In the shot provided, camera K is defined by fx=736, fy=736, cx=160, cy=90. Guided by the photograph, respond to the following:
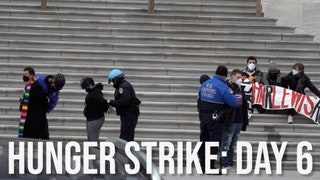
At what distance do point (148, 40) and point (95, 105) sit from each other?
5.36 meters

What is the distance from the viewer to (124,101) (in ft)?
33.0

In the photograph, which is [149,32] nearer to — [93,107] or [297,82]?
[297,82]

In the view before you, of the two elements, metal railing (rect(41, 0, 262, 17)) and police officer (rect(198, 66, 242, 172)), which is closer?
police officer (rect(198, 66, 242, 172))

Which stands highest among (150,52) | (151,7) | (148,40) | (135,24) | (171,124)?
(151,7)

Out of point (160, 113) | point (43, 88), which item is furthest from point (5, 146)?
point (160, 113)

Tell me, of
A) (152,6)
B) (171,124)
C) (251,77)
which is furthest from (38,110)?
(152,6)

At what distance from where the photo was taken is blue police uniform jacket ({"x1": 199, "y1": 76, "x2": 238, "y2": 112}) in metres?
9.89

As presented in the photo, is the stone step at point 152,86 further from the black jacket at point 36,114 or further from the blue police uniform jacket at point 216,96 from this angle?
the black jacket at point 36,114

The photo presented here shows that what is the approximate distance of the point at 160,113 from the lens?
12742 mm

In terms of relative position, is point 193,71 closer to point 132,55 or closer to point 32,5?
point 132,55

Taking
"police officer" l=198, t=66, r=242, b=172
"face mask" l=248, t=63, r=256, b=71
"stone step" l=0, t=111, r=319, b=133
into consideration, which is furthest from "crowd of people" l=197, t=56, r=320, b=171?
"face mask" l=248, t=63, r=256, b=71

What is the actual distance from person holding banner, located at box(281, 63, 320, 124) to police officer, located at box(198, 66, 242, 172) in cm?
306

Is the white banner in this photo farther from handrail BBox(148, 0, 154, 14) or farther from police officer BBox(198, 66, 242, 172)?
handrail BBox(148, 0, 154, 14)

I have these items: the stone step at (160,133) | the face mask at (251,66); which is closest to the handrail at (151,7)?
the face mask at (251,66)
